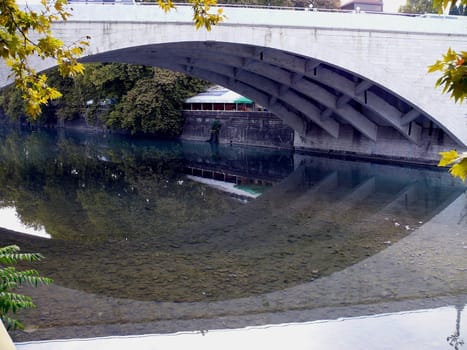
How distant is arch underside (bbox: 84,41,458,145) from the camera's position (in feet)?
59.8

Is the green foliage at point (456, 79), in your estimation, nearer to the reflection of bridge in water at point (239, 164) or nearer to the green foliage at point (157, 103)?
the reflection of bridge in water at point (239, 164)

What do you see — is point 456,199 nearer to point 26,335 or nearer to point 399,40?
point 399,40

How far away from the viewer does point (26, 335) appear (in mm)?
5297

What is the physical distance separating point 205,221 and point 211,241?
1853mm

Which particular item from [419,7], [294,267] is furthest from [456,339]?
[419,7]

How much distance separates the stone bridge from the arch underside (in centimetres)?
5

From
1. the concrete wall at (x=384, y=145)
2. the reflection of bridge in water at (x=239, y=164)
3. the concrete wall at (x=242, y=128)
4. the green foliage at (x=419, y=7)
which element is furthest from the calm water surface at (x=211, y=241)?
the green foliage at (x=419, y=7)

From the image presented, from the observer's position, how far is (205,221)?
11.1 meters

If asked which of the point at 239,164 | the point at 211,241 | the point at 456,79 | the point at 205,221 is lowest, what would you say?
the point at 239,164

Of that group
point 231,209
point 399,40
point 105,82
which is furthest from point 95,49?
point 105,82

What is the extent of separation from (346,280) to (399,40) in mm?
13583

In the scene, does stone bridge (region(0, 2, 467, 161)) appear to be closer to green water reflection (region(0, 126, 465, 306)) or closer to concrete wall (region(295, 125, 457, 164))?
concrete wall (region(295, 125, 457, 164))

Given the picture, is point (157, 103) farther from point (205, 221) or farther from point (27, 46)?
point (27, 46)

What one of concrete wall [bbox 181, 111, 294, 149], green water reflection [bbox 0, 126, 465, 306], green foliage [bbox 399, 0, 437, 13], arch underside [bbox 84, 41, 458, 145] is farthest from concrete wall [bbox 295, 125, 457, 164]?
green foliage [bbox 399, 0, 437, 13]
